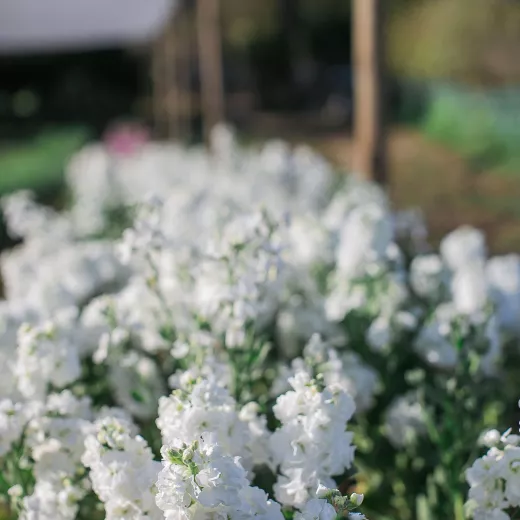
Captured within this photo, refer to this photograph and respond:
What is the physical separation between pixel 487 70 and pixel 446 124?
1.47 m

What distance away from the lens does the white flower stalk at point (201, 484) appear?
1.50 m

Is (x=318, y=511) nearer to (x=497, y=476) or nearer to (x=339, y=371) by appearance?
(x=497, y=476)

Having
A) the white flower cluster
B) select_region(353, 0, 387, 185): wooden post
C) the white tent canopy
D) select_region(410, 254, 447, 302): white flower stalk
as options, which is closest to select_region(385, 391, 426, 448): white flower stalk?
select_region(410, 254, 447, 302): white flower stalk

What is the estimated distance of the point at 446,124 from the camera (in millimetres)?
14031

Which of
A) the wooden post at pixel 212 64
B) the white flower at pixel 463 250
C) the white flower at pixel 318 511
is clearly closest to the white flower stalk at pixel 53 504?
the white flower at pixel 318 511

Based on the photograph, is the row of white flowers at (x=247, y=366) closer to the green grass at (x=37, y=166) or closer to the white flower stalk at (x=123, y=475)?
the white flower stalk at (x=123, y=475)

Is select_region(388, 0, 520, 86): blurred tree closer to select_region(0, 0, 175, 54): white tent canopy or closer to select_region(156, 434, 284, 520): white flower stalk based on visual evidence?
select_region(0, 0, 175, 54): white tent canopy

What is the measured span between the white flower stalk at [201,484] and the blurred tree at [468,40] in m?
12.8

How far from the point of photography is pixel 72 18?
10398mm

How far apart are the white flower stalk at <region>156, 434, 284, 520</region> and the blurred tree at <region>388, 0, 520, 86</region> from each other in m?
12.8

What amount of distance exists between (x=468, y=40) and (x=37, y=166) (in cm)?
782

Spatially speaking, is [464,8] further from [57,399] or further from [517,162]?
[57,399]

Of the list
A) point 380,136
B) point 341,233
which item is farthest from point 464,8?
point 341,233

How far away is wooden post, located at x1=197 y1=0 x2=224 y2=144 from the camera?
25.8ft
